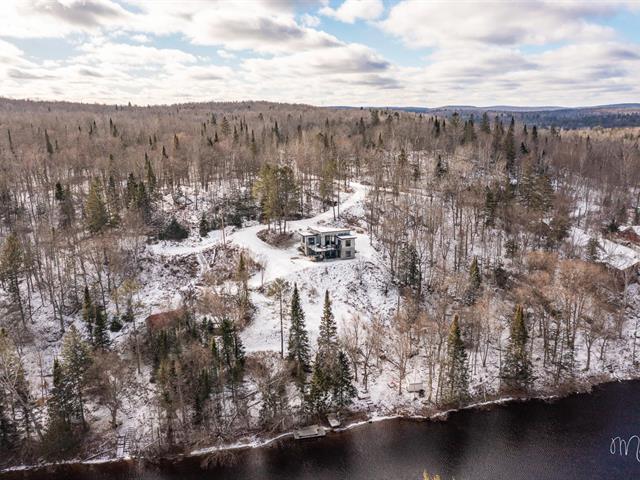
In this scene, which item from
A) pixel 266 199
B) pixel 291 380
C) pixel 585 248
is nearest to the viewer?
pixel 291 380

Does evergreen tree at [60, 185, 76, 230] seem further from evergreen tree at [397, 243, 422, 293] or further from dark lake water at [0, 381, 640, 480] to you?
evergreen tree at [397, 243, 422, 293]

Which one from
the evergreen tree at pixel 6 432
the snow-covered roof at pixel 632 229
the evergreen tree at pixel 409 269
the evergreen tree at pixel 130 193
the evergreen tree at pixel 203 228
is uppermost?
the evergreen tree at pixel 130 193

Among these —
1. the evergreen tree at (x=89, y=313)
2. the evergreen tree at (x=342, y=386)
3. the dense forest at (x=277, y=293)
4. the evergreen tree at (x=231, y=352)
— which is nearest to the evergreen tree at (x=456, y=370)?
the dense forest at (x=277, y=293)

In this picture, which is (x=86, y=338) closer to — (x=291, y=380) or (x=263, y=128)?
(x=291, y=380)

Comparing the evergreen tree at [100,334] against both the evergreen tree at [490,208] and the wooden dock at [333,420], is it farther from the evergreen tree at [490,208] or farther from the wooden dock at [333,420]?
the evergreen tree at [490,208]

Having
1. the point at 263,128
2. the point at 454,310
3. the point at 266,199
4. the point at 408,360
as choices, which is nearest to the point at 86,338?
the point at 266,199

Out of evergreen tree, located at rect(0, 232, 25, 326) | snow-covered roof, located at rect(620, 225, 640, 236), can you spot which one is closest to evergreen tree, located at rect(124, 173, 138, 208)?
evergreen tree, located at rect(0, 232, 25, 326)
